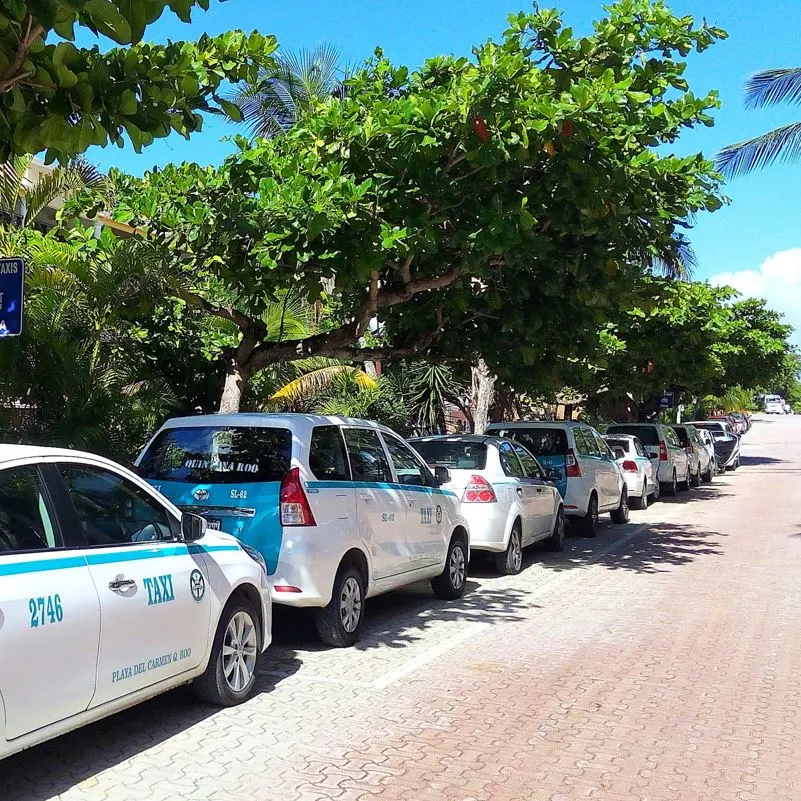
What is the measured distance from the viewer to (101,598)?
15.4ft

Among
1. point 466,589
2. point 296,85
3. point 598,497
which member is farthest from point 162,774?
point 296,85

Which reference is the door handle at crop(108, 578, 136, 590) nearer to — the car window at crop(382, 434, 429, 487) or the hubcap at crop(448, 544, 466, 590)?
the car window at crop(382, 434, 429, 487)

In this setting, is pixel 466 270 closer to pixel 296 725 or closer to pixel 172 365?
pixel 172 365

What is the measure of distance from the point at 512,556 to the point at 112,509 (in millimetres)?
7291

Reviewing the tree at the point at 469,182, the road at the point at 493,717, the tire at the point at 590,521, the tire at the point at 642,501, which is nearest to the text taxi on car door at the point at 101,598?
the road at the point at 493,717

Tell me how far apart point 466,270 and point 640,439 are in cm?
1506

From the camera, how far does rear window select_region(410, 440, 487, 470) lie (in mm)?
11594

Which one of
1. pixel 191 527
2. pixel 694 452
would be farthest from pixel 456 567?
pixel 694 452

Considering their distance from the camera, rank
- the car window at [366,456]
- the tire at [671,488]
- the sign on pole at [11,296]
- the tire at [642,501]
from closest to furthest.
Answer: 1. the sign on pole at [11,296]
2. the car window at [366,456]
3. the tire at [642,501]
4. the tire at [671,488]

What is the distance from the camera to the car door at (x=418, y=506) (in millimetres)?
8836

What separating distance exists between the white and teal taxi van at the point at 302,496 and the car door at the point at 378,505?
11 millimetres

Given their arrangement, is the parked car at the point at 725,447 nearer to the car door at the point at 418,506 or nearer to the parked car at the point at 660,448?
the parked car at the point at 660,448

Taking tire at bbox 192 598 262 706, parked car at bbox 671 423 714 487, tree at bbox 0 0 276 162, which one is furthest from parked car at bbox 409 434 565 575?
parked car at bbox 671 423 714 487

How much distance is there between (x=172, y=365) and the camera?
13.4 metres
